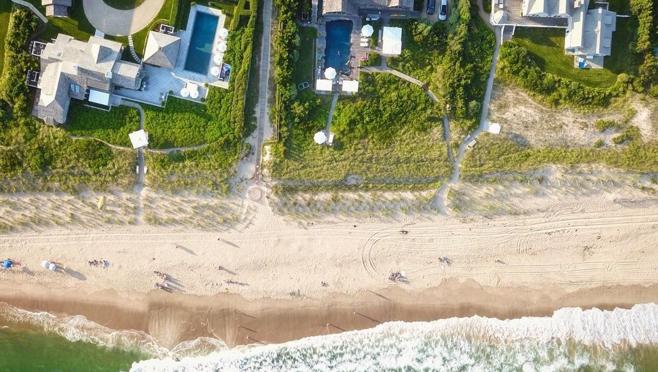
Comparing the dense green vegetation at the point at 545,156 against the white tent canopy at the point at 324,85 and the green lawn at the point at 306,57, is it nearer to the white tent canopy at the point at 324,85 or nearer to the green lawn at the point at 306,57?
the white tent canopy at the point at 324,85

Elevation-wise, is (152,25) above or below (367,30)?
below

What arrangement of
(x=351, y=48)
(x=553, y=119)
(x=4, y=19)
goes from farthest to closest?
(x=553, y=119)
(x=351, y=48)
(x=4, y=19)

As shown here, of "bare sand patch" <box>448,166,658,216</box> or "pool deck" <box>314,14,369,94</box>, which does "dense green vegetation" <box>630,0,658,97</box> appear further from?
"pool deck" <box>314,14,369,94</box>

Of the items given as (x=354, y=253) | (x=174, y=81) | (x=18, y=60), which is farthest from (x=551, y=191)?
(x=18, y=60)

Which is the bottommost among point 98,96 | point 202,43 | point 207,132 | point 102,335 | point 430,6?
point 102,335

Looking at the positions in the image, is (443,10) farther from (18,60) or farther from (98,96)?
(18,60)

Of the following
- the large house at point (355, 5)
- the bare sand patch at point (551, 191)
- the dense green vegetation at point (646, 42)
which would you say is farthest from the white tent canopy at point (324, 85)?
the dense green vegetation at point (646, 42)
